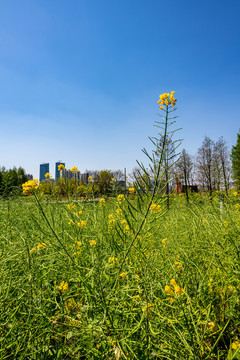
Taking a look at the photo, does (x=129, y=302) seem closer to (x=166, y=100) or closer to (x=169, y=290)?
(x=169, y=290)

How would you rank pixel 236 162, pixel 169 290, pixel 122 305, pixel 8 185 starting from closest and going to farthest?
1. pixel 169 290
2. pixel 122 305
3. pixel 8 185
4. pixel 236 162

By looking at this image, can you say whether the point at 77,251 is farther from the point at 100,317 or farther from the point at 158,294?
the point at 158,294

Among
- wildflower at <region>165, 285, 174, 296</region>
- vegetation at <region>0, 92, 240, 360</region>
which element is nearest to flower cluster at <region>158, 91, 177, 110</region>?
vegetation at <region>0, 92, 240, 360</region>

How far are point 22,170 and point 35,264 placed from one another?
4182 cm

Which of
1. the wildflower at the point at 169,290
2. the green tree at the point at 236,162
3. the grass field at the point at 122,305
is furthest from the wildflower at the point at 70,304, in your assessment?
the green tree at the point at 236,162

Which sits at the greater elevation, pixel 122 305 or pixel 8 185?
pixel 8 185

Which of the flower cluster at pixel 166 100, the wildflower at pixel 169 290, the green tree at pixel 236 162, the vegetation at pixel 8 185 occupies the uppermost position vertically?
the green tree at pixel 236 162

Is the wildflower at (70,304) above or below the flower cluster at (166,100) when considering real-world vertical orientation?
below

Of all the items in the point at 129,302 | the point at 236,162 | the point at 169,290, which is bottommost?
the point at 129,302

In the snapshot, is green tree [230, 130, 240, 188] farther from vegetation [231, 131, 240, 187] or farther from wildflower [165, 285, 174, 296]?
wildflower [165, 285, 174, 296]

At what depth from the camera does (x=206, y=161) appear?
20.0m

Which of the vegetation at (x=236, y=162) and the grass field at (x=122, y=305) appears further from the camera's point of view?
the vegetation at (x=236, y=162)

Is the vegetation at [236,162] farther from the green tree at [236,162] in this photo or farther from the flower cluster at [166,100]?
the flower cluster at [166,100]

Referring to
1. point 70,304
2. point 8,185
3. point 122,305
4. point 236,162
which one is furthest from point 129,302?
point 236,162
